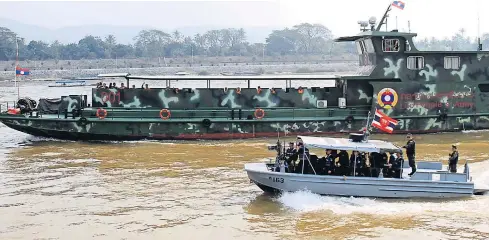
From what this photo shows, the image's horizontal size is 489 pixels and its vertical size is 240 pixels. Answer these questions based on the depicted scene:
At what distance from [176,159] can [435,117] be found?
10.6m

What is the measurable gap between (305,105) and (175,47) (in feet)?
468

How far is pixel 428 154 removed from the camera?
905 inches

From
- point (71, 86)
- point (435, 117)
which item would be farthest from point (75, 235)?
point (71, 86)

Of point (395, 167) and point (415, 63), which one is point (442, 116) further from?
point (395, 167)

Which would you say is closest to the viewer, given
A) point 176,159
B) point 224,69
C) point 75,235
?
point 75,235

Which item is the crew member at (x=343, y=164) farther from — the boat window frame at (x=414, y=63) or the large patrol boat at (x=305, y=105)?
the boat window frame at (x=414, y=63)

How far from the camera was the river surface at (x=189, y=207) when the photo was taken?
568 inches

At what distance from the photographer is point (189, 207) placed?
1630cm

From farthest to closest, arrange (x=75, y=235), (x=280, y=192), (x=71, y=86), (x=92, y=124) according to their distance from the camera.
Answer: (x=71, y=86)
(x=92, y=124)
(x=280, y=192)
(x=75, y=235)

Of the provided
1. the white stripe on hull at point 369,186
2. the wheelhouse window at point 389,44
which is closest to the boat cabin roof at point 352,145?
the white stripe on hull at point 369,186

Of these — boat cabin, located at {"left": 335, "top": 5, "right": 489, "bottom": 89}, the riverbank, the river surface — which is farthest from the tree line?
the river surface

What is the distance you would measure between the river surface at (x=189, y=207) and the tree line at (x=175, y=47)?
334ft

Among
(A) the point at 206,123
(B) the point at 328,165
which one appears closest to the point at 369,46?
(A) the point at 206,123

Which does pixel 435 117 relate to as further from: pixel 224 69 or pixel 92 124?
pixel 224 69
